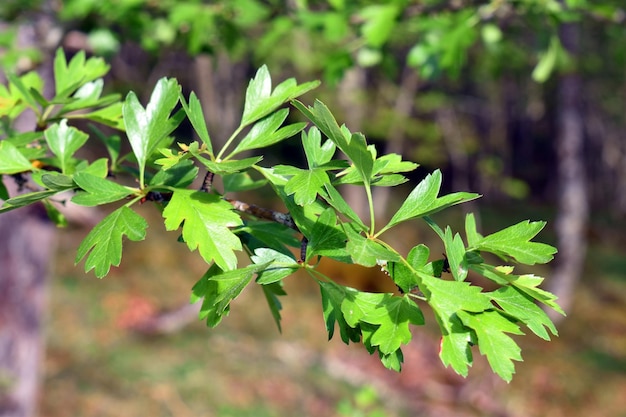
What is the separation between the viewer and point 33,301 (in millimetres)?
5012

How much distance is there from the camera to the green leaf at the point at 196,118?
3.28 ft

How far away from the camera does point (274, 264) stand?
0.98 metres

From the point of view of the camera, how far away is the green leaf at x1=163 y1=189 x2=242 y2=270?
0.96m

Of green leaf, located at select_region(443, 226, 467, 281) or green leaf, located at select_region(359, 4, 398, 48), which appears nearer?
green leaf, located at select_region(443, 226, 467, 281)

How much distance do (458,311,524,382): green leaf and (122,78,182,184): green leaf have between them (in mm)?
645

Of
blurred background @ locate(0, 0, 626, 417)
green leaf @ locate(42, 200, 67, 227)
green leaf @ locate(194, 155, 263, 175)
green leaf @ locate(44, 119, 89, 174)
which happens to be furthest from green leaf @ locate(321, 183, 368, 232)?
blurred background @ locate(0, 0, 626, 417)

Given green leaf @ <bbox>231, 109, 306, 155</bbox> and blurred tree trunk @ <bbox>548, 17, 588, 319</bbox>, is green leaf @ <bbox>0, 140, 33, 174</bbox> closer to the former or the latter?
green leaf @ <bbox>231, 109, 306, 155</bbox>

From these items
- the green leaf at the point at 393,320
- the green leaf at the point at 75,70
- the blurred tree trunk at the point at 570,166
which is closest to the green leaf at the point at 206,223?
the green leaf at the point at 393,320

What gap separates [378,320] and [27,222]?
4.66 meters

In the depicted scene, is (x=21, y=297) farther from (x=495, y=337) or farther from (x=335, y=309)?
(x=495, y=337)

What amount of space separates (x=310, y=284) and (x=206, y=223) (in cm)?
1256

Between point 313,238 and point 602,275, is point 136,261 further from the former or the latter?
point 602,275

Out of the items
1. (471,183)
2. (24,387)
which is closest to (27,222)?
(24,387)

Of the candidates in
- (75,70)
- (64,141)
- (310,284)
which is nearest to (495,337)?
(64,141)
